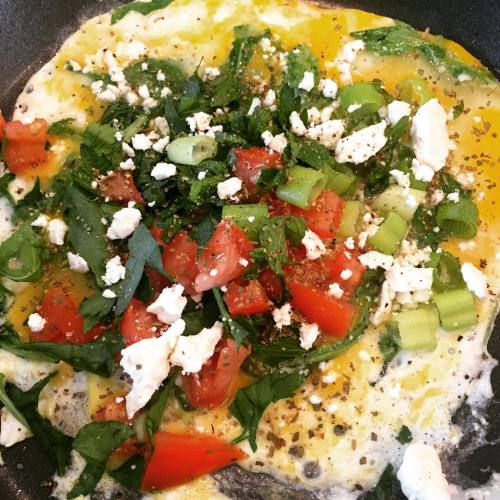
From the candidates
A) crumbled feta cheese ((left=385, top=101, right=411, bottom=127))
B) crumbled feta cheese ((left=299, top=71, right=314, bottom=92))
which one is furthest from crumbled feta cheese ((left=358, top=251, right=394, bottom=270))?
crumbled feta cheese ((left=299, top=71, right=314, bottom=92))

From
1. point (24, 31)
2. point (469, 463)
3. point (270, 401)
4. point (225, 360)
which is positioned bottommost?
point (469, 463)

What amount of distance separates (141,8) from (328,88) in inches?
50.5

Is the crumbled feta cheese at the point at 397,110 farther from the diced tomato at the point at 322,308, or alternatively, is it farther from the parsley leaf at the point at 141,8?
the parsley leaf at the point at 141,8

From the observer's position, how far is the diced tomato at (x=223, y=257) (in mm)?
2938

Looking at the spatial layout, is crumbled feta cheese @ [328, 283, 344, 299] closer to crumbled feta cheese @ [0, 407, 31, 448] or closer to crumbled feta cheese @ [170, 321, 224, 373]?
crumbled feta cheese @ [170, 321, 224, 373]

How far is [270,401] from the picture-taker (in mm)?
3047

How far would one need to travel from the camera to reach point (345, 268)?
3.11 meters

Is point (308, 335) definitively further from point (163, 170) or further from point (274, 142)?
point (163, 170)

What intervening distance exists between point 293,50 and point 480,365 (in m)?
2.04

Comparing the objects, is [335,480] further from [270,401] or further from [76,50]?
[76,50]

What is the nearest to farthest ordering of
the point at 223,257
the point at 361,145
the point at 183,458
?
1. the point at 223,257
2. the point at 183,458
3. the point at 361,145

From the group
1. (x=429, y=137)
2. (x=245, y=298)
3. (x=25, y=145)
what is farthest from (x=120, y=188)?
(x=429, y=137)

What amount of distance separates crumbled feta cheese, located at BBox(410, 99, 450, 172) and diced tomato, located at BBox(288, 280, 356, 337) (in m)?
0.91

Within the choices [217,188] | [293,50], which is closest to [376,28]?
[293,50]
